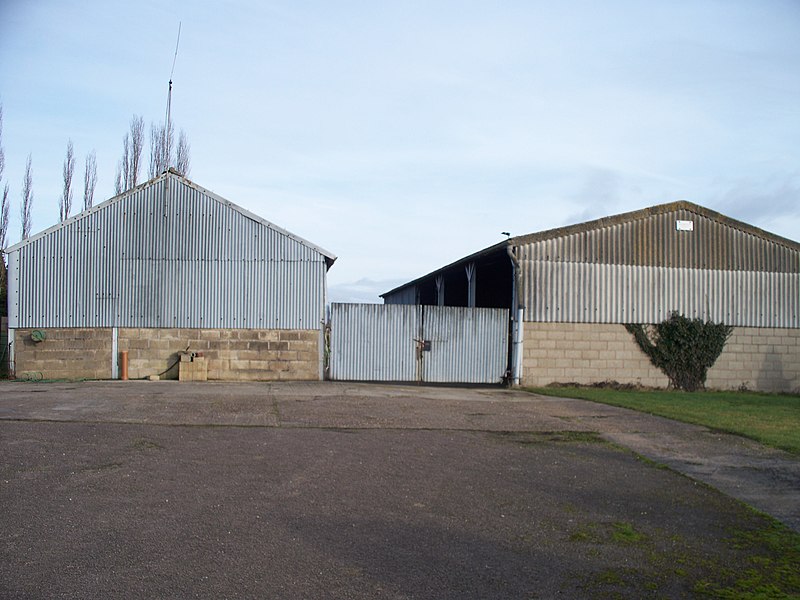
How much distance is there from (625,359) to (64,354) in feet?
53.4

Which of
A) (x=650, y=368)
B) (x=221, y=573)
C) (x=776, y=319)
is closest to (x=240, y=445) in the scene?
(x=221, y=573)

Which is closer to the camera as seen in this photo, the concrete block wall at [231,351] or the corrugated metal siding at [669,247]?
the concrete block wall at [231,351]

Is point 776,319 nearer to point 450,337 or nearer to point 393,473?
point 450,337

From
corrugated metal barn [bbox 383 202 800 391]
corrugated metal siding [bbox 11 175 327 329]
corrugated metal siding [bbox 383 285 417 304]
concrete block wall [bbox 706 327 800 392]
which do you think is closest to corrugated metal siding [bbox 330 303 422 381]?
corrugated metal siding [bbox 11 175 327 329]

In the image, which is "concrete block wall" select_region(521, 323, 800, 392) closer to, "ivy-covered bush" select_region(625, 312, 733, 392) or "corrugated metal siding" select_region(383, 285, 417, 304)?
"ivy-covered bush" select_region(625, 312, 733, 392)

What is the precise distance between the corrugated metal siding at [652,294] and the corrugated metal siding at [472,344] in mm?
1152

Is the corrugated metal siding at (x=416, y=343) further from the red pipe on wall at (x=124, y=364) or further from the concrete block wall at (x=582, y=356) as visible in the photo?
the red pipe on wall at (x=124, y=364)

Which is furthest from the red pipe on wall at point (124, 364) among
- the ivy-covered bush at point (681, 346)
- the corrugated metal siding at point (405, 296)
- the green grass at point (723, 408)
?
the corrugated metal siding at point (405, 296)

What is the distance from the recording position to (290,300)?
21484 millimetres

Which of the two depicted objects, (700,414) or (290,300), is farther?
(290,300)

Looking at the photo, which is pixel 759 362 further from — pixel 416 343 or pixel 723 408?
pixel 416 343

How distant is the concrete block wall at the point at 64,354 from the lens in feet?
68.3

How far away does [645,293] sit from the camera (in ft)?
73.8

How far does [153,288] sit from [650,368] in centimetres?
1489
